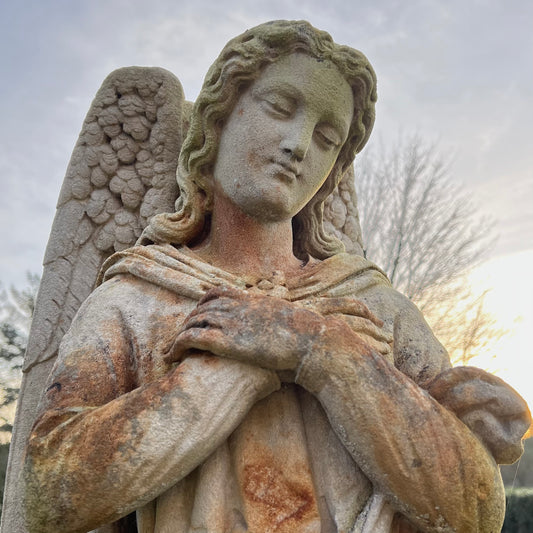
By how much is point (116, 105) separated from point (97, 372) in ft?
6.61

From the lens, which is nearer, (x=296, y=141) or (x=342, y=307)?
(x=342, y=307)

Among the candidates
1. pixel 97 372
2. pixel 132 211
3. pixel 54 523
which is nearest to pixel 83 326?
pixel 97 372

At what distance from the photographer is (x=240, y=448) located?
2.13m

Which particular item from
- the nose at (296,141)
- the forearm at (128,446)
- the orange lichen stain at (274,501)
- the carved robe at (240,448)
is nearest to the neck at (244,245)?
the nose at (296,141)

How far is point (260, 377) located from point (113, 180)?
1980mm

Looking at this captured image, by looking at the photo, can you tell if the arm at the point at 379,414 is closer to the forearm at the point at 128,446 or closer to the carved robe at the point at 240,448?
the carved robe at the point at 240,448

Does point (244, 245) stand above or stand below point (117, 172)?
below

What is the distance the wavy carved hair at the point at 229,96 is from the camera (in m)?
2.67

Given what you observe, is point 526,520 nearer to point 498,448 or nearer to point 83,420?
point 498,448

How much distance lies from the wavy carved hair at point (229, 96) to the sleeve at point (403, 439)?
109 cm

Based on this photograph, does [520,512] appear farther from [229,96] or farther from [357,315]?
[229,96]

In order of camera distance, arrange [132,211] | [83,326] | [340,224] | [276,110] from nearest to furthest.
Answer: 1. [83,326]
2. [276,110]
3. [132,211]
4. [340,224]

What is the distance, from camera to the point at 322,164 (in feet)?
8.98

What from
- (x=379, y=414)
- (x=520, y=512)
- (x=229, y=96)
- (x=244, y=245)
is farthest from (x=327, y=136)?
(x=520, y=512)
